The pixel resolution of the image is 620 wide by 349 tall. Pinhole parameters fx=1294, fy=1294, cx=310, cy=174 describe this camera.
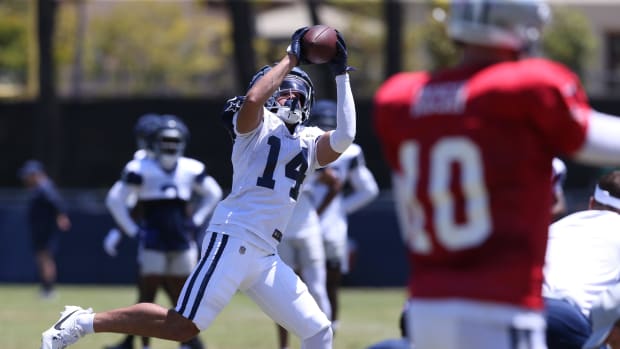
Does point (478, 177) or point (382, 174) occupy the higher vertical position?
point (478, 177)

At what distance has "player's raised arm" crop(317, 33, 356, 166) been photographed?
22.1 feet

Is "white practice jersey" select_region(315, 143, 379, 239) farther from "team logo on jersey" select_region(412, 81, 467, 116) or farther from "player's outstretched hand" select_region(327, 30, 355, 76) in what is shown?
"team logo on jersey" select_region(412, 81, 467, 116)

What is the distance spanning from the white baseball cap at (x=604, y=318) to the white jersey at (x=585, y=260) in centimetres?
108

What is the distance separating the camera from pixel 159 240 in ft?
33.8

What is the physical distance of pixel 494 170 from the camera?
4.26 metres

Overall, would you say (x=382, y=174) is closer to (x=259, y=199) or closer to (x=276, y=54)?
(x=276, y=54)

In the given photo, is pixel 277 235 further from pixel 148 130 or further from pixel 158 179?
pixel 148 130

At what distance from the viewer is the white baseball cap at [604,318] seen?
507 cm

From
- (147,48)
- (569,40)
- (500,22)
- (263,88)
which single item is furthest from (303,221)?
(147,48)

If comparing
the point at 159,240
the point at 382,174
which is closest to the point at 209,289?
the point at 159,240

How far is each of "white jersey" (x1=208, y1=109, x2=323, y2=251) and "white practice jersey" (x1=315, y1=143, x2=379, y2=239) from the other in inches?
172

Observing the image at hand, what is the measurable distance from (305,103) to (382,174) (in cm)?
1755

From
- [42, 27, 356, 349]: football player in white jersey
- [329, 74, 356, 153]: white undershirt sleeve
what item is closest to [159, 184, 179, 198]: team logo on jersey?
[42, 27, 356, 349]: football player in white jersey

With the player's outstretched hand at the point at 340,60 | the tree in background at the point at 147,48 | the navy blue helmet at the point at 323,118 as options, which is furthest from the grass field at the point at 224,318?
the tree in background at the point at 147,48
